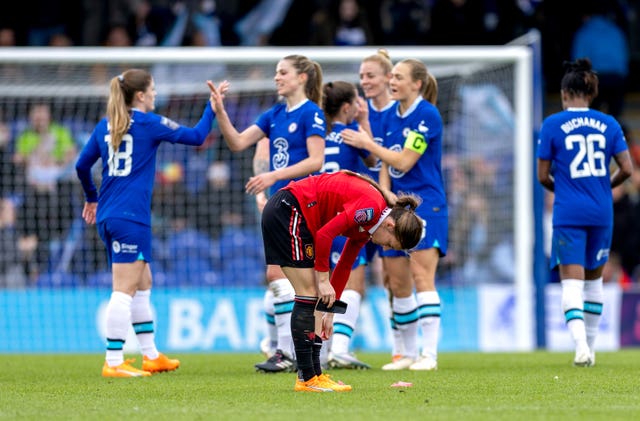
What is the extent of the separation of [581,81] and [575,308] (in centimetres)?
178

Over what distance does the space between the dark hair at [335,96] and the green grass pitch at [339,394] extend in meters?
2.03

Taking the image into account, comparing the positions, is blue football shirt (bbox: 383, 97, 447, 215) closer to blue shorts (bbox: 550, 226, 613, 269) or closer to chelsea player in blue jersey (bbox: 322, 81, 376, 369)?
chelsea player in blue jersey (bbox: 322, 81, 376, 369)

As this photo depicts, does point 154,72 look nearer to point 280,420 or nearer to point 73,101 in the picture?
point 73,101

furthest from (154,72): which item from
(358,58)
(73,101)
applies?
(358,58)

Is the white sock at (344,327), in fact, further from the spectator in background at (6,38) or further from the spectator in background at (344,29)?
the spectator in background at (6,38)

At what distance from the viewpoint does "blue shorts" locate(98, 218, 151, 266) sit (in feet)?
27.9

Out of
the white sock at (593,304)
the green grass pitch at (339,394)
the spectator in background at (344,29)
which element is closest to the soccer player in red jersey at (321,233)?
the green grass pitch at (339,394)

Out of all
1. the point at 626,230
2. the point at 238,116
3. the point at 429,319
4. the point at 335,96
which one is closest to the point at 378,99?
the point at 335,96

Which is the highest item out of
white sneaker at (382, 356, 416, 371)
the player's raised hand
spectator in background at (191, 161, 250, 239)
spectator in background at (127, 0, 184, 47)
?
spectator in background at (127, 0, 184, 47)

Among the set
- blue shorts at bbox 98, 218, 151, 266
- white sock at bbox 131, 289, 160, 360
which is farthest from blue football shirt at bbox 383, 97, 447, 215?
white sock at bbox 131, 289, 160, 360

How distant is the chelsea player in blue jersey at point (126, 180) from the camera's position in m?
8.49

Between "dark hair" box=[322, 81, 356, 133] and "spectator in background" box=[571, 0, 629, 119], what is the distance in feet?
29.8

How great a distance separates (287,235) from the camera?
23.3ft

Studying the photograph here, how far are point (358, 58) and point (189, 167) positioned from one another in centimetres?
362
